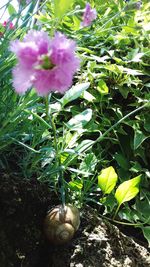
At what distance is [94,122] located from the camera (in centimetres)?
135

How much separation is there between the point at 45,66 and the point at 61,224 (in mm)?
528

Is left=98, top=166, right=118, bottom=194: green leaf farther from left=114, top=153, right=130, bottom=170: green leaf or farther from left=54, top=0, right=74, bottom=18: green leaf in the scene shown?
left=54, top=0, right=74, bottom=18: green leaf

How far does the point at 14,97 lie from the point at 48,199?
270 millimetres

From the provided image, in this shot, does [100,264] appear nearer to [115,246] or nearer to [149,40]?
[115,246]

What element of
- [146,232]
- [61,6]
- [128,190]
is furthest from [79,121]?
[61,6]

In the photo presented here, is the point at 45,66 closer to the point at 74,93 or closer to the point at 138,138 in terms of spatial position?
the point at 74,93

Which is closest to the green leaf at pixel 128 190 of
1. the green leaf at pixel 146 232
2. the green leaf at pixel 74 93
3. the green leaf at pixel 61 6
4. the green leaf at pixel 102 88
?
the green leaf at pixel 146 232

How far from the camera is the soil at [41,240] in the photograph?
3.21 ft

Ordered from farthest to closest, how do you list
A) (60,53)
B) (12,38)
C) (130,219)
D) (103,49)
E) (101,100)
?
(103,49)
(101,100)
(130,219)
(12,38)
(60,53)

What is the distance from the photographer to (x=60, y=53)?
0.57 m

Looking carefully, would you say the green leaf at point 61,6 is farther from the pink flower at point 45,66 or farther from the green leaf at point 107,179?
the green leaf at point 107,179

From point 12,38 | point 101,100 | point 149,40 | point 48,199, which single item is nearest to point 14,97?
point 12,38

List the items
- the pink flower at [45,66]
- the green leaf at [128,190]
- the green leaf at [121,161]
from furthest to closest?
the green leaf at [121,161] → the green leaf at [128,190] → the pink flower at [45,66]

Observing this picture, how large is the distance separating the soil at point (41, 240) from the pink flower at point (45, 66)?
474 mm
